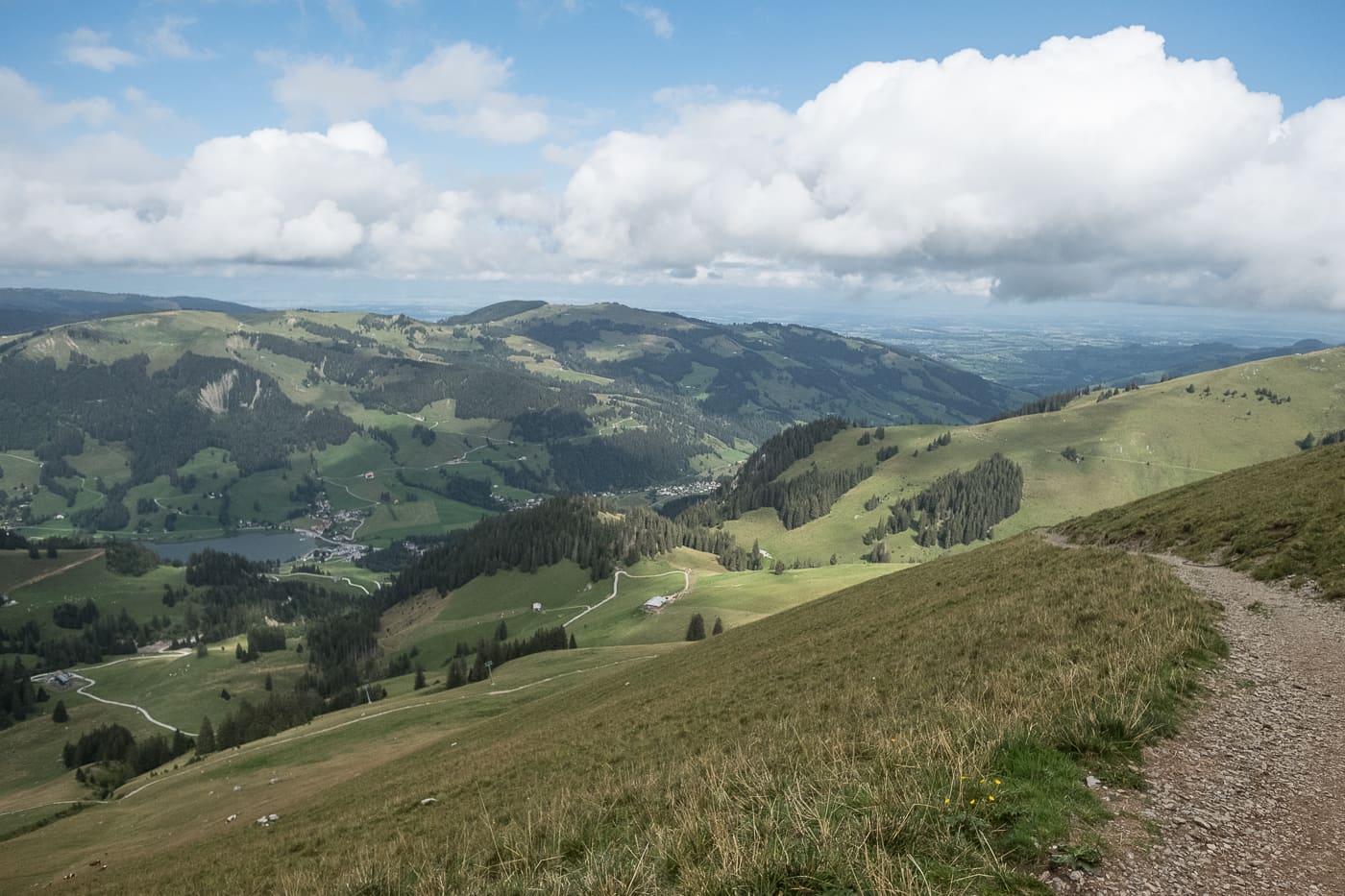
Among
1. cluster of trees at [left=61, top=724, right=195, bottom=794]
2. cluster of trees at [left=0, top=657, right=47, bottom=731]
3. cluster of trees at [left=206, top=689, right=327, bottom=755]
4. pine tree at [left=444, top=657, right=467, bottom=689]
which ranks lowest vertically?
cluster of trees at [left=0, top=657, right=47, bottom=731]

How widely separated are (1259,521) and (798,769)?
35.2 metres

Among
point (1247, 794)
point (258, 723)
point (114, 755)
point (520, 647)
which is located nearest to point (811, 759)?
point (1247, 794)

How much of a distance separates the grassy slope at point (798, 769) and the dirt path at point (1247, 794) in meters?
0.72

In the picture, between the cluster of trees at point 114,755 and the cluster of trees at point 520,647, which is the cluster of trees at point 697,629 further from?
the cluster of trees at point 114,755

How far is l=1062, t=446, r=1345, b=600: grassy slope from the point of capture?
90.0 ft

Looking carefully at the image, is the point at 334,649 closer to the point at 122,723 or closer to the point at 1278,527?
the point at 122,723

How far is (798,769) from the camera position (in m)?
13.5

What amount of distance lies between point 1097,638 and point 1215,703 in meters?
5.52

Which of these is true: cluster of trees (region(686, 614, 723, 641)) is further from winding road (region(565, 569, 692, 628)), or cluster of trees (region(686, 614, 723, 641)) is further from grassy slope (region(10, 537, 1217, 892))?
grassy slope (region(10, 537, 1217, 892))

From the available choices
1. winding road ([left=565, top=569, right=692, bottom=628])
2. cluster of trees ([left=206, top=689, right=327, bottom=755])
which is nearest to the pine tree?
cluster of trees ([left=206, top=689, right=327, bottom=755])

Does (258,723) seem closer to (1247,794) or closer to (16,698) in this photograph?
(16,698)

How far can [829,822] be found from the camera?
30.1 ft

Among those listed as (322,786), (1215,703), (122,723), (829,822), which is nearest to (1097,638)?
(1215,703)

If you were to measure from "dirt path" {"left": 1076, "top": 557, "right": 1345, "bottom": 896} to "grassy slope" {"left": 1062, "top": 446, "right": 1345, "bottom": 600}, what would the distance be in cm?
1190
